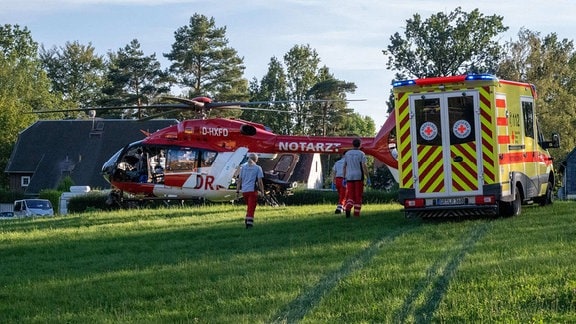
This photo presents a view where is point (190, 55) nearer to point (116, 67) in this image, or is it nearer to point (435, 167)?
point (116, 67)

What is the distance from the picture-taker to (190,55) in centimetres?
7350

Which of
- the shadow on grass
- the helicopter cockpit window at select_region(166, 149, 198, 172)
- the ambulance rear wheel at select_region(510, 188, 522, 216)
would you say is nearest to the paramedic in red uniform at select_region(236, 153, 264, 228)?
the shadow on grass

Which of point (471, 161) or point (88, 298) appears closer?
point (88, 298)

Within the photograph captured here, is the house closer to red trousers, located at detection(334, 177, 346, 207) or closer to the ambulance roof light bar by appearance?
red trousers, located at detection(334, 177, 346, 207)

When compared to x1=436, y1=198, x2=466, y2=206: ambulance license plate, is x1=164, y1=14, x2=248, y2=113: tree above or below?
above

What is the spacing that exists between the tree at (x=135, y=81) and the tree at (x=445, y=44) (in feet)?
63.9

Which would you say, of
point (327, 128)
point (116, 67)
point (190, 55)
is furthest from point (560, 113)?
point (116, 67)

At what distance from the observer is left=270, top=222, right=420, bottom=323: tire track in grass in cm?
902

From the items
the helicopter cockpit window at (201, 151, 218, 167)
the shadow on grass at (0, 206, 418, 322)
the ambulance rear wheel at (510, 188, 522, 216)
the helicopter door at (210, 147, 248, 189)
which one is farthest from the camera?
the helicopter cockpit window at (201, 151, 218, 167)

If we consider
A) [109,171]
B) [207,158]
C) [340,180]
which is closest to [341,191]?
[340,180]

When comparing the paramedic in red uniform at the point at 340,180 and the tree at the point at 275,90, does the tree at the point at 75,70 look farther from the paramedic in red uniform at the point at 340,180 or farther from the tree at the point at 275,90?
the paramedic in red uniform at the point at 340,180

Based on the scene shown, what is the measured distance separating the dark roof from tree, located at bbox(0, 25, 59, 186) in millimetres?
3532

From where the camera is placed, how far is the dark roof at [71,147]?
59.5 m

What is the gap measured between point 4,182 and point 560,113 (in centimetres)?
4208
